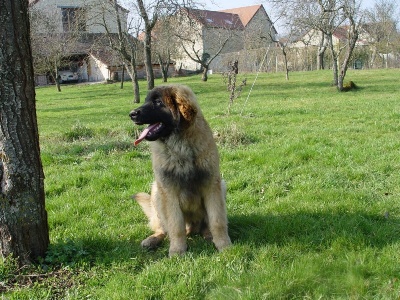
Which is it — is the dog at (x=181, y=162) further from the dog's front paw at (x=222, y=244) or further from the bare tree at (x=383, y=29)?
the bare tree at (x=383, y=29)

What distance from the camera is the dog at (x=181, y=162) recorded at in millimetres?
3832

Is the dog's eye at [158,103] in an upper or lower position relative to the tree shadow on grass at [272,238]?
upper

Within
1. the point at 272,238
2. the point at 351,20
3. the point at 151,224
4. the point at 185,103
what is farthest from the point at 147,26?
the point at 272,238

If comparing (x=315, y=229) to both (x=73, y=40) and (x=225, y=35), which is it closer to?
(x=73, y=40)

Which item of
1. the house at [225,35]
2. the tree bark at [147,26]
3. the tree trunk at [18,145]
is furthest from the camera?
the house at [225,35]

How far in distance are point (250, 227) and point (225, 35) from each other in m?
43.0

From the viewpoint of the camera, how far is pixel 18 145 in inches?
134

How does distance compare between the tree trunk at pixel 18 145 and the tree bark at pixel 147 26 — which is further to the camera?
the tree bark at pixel 147 26

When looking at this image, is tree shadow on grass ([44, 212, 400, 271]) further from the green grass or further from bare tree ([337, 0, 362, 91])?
bare tree ([337, 0, 362, 91])

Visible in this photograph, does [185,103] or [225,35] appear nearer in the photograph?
[185,103]

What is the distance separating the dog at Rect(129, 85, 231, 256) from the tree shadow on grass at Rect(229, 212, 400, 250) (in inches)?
17.6

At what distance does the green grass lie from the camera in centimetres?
329

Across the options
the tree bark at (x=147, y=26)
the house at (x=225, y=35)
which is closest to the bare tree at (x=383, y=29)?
the house at (x=225, y=35)

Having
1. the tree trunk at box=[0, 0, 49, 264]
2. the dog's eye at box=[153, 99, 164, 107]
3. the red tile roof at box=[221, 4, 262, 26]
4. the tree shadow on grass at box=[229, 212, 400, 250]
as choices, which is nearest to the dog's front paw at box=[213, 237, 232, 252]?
the tree shadow on grass at box=[229, 212, 400, 250]
